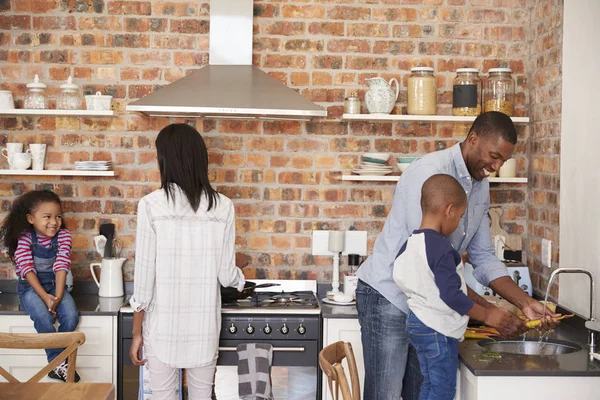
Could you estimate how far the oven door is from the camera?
367 cm

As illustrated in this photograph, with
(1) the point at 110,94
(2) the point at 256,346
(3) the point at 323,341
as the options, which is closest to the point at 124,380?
(2) the point at 256,346

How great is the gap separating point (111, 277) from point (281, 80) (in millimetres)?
1358

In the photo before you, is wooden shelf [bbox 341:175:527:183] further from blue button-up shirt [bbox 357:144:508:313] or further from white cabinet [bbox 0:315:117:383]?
white cabinet [bbox 0:315:117:383]

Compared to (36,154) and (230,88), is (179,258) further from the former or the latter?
(36,154)

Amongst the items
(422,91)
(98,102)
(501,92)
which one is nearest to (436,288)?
(422,91)

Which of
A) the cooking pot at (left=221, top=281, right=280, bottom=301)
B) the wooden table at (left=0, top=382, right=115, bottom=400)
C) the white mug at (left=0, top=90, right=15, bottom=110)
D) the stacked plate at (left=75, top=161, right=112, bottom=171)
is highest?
the white mug at (left=0, top=90, right=15, bottom=110)

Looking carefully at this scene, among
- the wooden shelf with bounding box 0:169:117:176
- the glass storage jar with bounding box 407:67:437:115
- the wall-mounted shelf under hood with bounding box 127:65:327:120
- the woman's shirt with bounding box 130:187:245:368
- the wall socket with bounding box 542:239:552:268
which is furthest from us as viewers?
the glass storage jar with bounding box 407:67:437:115

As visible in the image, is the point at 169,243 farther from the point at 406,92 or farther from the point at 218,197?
the point at 406,92

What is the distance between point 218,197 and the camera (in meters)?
3.32

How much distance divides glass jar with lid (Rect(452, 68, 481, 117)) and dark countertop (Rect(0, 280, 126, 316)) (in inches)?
78.6

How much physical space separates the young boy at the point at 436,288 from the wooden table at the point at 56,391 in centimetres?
104

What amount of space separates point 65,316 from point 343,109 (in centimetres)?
176

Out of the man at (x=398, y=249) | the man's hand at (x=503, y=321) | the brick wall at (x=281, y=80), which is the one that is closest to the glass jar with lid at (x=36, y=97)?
the brick wall at (x=281, y=80)

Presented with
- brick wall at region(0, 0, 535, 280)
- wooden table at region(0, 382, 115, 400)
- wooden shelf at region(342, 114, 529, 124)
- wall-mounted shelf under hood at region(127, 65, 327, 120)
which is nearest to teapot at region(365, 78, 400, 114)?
wooden shelf at region(342, 114, 529, 124)
